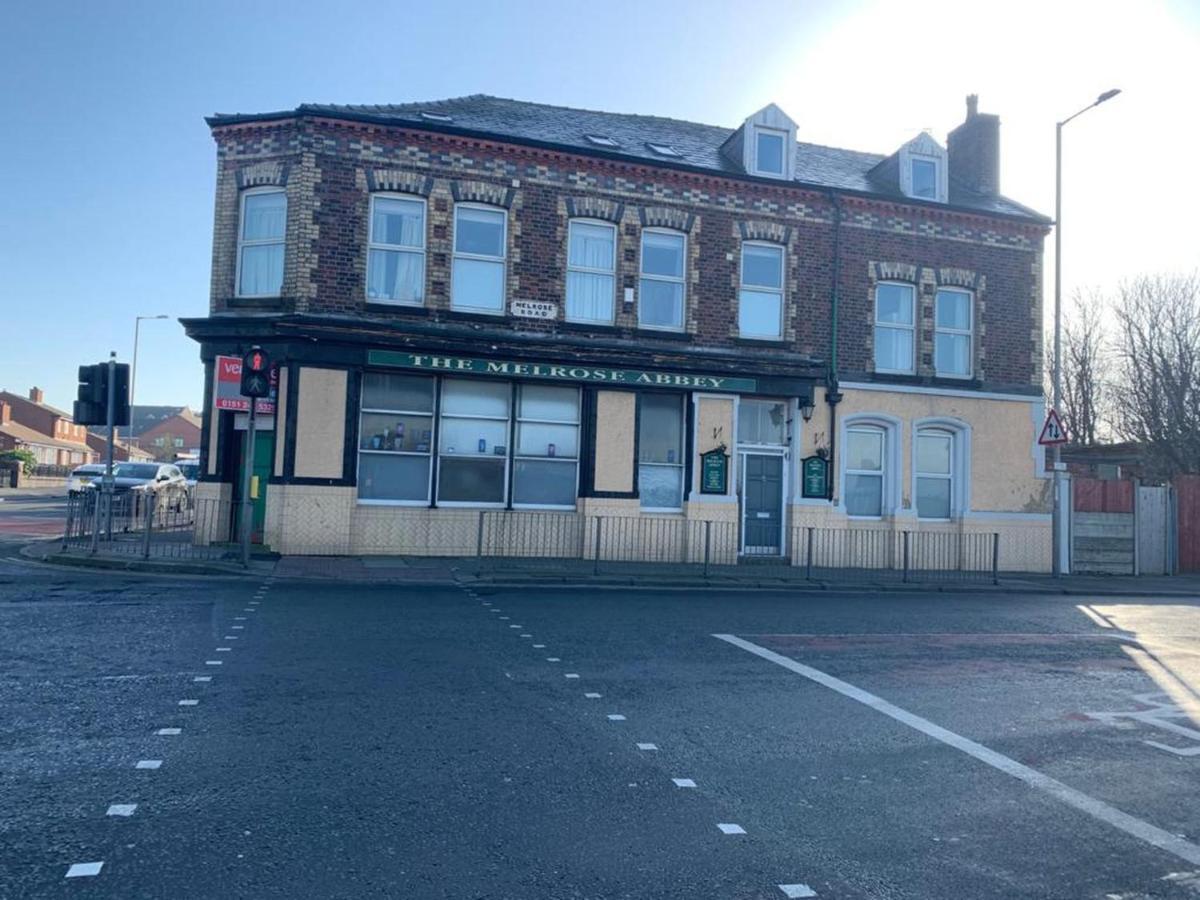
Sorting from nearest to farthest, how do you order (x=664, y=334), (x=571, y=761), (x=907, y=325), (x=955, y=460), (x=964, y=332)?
(x=571, y=761) → (x=664, y=334) → (x=907, y=325) → (x=955, y=460) → (x=964, y=332)

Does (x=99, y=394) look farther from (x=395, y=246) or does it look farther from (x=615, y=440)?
(x=615, y=440)

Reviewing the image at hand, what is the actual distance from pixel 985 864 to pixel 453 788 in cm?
281

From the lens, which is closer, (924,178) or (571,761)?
(571,761)

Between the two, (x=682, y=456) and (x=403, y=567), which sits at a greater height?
(x=682, y=456)

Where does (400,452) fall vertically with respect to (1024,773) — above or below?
above

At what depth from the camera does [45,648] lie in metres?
8.59

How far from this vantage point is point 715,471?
64.2 feet

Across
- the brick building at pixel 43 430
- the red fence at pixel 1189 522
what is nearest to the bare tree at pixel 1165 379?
the red fence at pixel 1189 522

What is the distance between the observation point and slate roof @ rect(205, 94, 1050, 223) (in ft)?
60.2

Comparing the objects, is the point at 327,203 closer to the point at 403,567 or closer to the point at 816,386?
the point at 403,567

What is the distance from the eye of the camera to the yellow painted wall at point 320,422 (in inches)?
675

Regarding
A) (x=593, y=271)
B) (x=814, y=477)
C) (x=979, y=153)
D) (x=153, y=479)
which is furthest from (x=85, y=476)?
(x=979, y=153)

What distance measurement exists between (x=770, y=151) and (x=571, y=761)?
1773cm

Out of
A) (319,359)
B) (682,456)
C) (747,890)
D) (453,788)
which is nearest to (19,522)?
(319,359)
